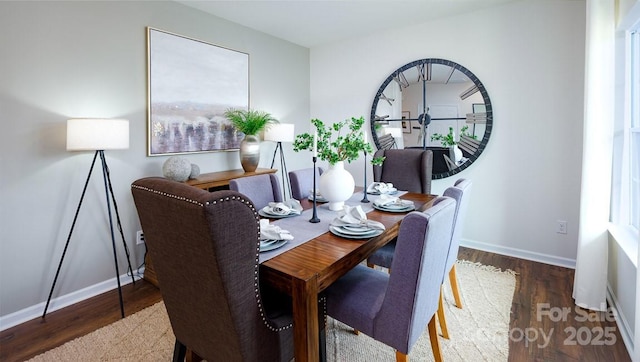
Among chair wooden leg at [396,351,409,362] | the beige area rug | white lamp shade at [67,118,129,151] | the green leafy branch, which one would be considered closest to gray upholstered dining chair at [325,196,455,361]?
chair wooden leg at [396,351,409,362]

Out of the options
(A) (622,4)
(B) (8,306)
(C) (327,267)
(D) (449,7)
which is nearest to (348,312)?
(C) (327,267)

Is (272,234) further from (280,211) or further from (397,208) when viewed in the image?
(397,208)

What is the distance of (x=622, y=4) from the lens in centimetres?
208

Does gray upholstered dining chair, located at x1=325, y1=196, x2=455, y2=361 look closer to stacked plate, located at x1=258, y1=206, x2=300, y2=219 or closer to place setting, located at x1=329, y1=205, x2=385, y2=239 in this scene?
place setting, located at x1=329, y1=205, x2=385, y2=239

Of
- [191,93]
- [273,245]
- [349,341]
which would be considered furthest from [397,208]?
[191,93]

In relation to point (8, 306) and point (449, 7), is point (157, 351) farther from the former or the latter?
point (449, 7)

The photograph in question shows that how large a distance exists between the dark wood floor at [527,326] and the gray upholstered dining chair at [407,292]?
0.86 meters

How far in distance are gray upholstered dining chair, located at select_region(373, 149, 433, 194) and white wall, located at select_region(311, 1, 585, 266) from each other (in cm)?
70

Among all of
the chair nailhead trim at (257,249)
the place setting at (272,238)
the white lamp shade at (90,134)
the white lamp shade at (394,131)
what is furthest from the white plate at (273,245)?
the white lamp shade at (394,131)

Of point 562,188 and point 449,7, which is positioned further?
point 449,7

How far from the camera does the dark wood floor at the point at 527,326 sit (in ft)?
6.06

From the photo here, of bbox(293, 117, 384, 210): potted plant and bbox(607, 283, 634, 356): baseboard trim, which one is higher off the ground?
bbox(293, 117, 384, 210): potted plant

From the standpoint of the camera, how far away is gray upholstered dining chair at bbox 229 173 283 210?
229 centimetres

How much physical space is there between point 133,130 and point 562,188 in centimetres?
388
